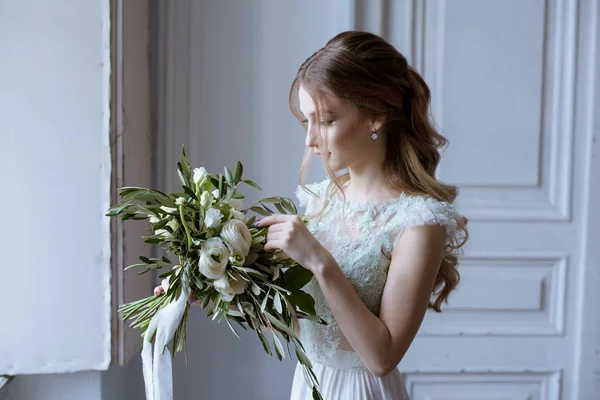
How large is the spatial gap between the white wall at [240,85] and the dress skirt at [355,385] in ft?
2.85

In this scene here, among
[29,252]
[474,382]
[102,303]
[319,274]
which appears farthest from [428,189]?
[474,382]

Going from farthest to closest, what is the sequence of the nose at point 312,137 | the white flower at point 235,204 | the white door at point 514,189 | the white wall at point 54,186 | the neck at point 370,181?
the white door at point 514,189 < the white wall at point 54,186 < the neck at point 370,181 < the nose at point 312,137 < the white flower at point 235,204

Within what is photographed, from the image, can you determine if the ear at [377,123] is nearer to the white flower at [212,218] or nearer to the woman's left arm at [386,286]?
the woman's left arm at [386,286]

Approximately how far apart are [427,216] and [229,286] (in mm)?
437

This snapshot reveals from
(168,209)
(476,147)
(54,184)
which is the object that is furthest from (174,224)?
(476,147)

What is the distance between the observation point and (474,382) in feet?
7.53

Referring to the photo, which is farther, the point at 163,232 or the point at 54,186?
the point at 54,186

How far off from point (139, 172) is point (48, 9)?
556 millimetres

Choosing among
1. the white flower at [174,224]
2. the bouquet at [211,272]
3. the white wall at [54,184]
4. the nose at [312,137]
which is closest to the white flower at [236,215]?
the bouquet at [211,272]

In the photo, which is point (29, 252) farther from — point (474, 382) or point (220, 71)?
point (474, 382)

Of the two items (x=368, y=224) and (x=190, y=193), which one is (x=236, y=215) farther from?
(x=368, y=224)

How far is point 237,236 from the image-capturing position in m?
1.14

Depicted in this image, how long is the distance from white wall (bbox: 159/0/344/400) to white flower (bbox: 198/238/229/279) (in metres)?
1.03

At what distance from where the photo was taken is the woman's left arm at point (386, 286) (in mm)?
1206
